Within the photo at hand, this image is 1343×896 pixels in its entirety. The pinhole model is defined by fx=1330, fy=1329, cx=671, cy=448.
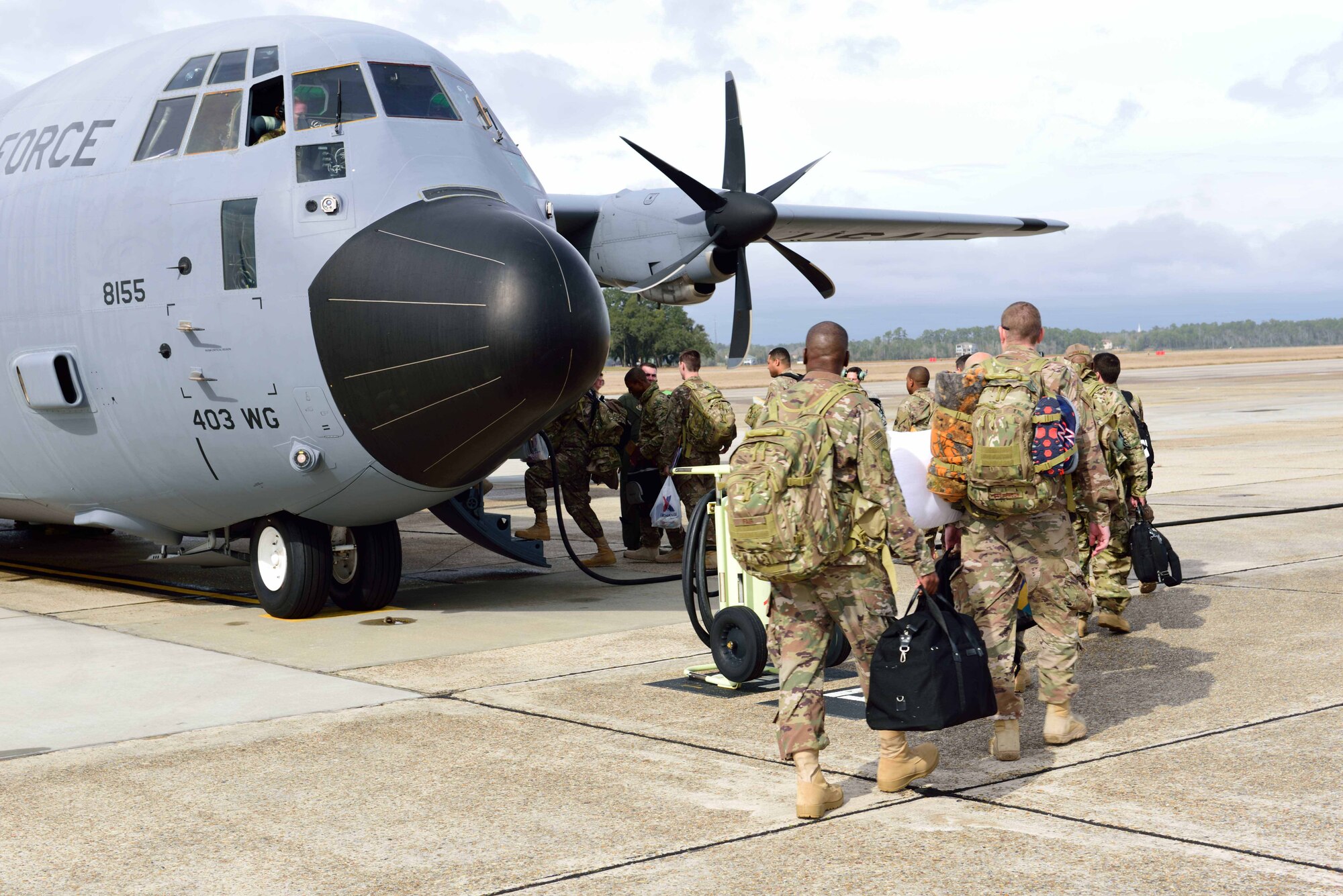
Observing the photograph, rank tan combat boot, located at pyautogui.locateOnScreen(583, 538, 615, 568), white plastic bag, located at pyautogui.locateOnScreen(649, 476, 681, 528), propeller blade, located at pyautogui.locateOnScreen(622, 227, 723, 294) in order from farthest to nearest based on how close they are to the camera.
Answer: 1. propeller blade, located at pyautogui.locateOnScreen(622, 227, 723, 294)
2. tan combat boot, located at pyautogui.locateOnScreen(583, 538, 615, 568)
3. white plastic bag, located at pyautogui.locateOnScreen(649, 476, 681, 528)

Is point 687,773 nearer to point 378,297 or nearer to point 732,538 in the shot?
point 732,538

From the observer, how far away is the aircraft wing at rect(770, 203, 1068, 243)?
59.0ft

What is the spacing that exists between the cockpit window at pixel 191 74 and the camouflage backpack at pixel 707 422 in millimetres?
4661

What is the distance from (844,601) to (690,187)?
9611 mm

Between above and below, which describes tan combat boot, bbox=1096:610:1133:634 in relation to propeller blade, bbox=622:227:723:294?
below

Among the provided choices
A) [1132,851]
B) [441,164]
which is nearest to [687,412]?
[441,164]

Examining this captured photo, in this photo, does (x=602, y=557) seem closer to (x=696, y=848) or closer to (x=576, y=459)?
(x=576, y=459)

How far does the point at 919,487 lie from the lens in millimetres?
6582

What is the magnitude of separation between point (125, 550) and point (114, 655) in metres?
6.50

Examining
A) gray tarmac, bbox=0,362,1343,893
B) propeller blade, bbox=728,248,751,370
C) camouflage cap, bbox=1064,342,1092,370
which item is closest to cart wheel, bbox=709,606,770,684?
gray tarmac, bbox=0,362,1343,893

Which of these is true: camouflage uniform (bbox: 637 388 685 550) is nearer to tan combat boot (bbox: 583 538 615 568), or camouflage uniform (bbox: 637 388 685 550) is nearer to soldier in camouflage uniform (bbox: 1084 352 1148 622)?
tan combat boot (bbox: 583 538 615 568)

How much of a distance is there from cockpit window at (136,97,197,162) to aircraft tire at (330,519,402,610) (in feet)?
9.94

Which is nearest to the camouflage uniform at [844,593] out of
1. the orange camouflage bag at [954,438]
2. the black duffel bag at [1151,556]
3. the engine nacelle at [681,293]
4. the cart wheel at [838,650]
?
the orange camouflage bag at [954,438]

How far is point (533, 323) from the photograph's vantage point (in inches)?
316
